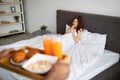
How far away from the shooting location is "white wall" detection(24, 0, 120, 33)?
2.73 m

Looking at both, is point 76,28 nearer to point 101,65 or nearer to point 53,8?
point 101,65

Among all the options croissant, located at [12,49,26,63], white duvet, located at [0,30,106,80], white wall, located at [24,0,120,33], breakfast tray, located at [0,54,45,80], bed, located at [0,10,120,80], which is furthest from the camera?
white wall, located at [24,0,120,33]

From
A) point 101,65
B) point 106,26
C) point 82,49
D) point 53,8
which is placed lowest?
point 101,65

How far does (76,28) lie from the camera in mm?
2863

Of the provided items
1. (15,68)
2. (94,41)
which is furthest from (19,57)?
(94,41)

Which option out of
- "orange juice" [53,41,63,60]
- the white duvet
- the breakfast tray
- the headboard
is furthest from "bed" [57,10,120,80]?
the breakfast tray

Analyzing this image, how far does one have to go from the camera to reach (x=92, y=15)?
2.82 m

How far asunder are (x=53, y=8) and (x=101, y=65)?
207cm

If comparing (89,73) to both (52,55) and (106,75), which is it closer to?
(106,75)

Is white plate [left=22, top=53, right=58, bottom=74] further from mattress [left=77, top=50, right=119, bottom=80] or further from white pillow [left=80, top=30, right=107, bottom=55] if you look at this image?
white pillow [left=80, top=30, right=107, bottom=55]

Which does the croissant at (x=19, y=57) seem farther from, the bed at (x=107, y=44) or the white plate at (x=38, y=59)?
the bed at (x=107, y=44)

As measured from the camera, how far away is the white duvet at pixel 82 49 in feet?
6.61

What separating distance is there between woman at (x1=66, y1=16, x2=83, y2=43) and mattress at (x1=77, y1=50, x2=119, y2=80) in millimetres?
515

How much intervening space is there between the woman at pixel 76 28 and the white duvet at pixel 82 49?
2.5 inches
